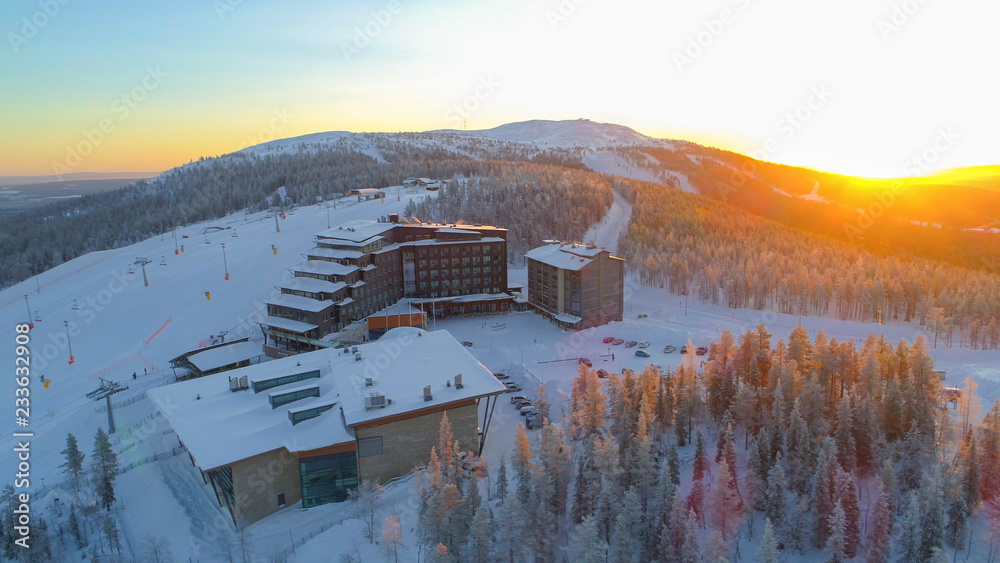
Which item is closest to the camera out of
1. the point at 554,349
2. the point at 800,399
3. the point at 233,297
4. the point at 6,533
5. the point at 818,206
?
the point at 6,533

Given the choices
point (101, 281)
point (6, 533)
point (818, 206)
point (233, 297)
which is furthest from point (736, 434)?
point (818, 206)

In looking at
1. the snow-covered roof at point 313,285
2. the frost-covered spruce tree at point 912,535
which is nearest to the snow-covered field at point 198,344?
the snow-covered roof at point 313,285

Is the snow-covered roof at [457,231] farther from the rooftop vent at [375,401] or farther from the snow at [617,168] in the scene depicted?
the snow at [617,168]

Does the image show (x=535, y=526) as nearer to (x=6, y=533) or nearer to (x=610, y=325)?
(x=6, y=533)

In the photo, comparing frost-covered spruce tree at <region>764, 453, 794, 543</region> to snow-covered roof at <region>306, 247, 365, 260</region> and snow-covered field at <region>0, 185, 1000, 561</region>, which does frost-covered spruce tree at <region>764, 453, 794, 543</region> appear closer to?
snow-covered field at <region>0, 185, 1000, 561</region>

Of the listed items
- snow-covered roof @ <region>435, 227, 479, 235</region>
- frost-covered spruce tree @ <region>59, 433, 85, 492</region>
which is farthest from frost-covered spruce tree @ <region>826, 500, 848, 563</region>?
snow-covered roof @ <region>435, 227, 479, 235</region>

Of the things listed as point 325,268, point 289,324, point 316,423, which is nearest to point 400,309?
point 325,268
